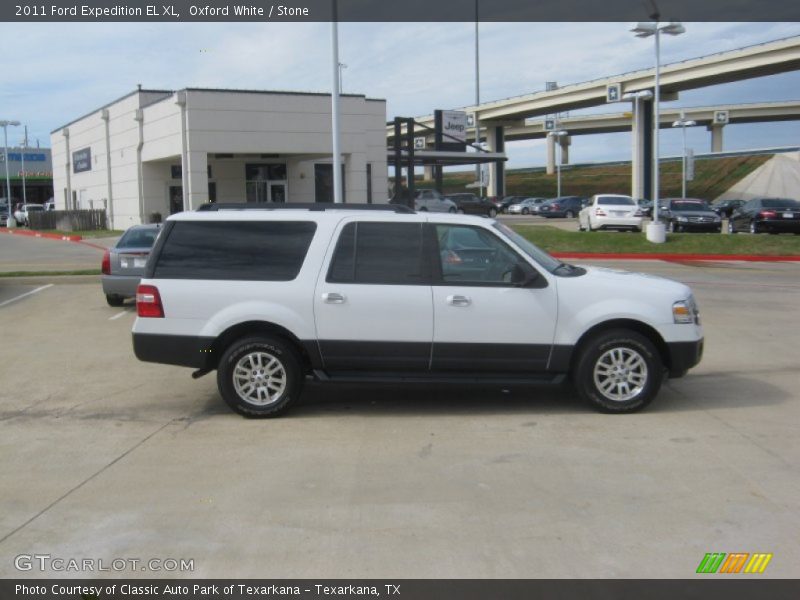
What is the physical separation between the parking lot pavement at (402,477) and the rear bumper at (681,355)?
0.44 m

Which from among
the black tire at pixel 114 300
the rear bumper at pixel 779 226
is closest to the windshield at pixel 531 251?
the black tire at pixel 114 300

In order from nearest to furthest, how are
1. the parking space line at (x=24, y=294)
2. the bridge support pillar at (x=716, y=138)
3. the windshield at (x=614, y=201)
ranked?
the parking space line at (x=24, y=294), the windshield at (x=614, y=201), the bridge support pillar at (x=716, y=138)

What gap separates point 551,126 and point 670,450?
281 ft

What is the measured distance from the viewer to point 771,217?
103 feet

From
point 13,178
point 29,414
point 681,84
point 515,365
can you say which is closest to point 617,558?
point 515,365

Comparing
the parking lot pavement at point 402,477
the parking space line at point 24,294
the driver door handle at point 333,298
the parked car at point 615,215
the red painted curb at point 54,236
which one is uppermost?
the parked car at point 615,215

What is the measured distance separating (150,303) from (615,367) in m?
4.22

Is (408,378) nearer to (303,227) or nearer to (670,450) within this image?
(303,227)

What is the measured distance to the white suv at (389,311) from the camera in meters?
7.48

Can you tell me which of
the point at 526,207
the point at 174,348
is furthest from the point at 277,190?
the point at 174,348

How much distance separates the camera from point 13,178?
99.8 m

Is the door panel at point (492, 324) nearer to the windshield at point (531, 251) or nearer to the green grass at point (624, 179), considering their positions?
the windshield at point (531, 251)

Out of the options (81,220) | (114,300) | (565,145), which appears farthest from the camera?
(565,145)

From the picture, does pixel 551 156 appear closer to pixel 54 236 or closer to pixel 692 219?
pixel 54 236
